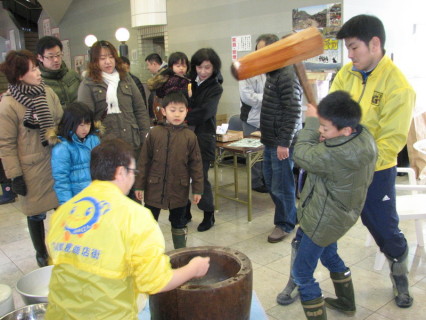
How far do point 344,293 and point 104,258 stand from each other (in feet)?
5.27

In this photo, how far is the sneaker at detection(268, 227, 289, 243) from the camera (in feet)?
11.6

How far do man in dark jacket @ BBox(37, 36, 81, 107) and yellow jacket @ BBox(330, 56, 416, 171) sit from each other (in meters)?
2.19

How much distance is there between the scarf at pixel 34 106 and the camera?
8.92ft

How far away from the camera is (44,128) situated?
109 inches

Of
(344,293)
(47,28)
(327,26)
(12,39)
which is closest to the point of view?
(344,293)

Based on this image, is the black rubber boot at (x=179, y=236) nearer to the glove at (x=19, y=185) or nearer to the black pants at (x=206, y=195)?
the black pants at (x=206, y=195)

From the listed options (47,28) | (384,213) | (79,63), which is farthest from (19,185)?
(47,28)

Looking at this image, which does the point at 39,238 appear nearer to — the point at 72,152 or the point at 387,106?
the point at 72,152

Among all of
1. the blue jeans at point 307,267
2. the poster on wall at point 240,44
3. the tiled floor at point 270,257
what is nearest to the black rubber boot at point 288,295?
the tiled floor at point 270,257

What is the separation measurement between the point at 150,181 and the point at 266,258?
1127mm

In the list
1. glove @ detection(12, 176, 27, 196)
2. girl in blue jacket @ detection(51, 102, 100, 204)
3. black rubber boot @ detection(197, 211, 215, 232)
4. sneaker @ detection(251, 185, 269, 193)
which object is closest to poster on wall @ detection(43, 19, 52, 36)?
sneaker @ detection(251, 185, 269, 193)

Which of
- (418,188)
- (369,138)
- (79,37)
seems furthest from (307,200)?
(79,37)

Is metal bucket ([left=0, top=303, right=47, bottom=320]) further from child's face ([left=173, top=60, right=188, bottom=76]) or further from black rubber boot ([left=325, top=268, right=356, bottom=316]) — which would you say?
child's face ([left=173, top=60, right=188, bottom=76])

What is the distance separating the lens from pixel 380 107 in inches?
87.7
